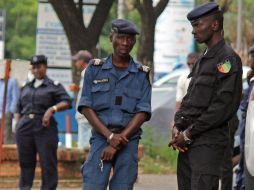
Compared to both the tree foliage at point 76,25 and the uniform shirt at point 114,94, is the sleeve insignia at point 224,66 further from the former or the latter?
the tree foliage at point 76,25

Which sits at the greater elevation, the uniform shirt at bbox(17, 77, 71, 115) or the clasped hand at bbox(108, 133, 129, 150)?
Result: the clasped hand at bbox(108, 133, 129, 150)

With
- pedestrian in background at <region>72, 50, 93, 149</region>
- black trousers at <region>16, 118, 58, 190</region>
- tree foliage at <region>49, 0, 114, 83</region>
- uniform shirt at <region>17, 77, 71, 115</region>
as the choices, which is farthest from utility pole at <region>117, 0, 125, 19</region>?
black trousers at <region>16, 118, 58, 190</region>

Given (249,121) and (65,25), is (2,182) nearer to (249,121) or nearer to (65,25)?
(65,25)

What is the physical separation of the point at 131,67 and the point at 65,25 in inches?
322

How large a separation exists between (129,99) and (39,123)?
370 centimetres

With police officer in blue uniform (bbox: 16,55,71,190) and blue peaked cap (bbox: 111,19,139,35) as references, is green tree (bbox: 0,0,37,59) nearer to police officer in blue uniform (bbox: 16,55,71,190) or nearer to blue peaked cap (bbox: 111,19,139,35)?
police officer in blue uniform (bbox: 16,55,71,190)

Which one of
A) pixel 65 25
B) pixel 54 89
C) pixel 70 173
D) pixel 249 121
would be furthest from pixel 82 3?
pixel 249 121

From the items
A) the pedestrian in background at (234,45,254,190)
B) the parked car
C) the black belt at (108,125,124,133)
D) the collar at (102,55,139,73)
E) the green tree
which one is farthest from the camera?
the green tree

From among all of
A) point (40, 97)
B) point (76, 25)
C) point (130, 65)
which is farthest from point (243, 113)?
point (76, 25)

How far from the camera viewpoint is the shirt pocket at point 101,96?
780cm

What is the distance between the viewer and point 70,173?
1360 cm

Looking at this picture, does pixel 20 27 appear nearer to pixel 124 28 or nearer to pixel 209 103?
pixel 124 28

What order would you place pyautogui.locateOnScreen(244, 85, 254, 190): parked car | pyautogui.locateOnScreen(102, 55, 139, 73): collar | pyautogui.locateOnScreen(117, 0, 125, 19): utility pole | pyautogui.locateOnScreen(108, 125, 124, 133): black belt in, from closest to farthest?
pyautogui.locateOnScreen(108, 125, 124, 133): black belt
pyautogui.locateOnScreen(102, 55, 139, 73): collar
pyautogui.locateOnScreen(244, 85, 254, 190): parked car
pyautogui.locateOnScreen(117, 0, 125, 19): utility pole

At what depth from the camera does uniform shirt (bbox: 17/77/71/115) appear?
11.4 metres
